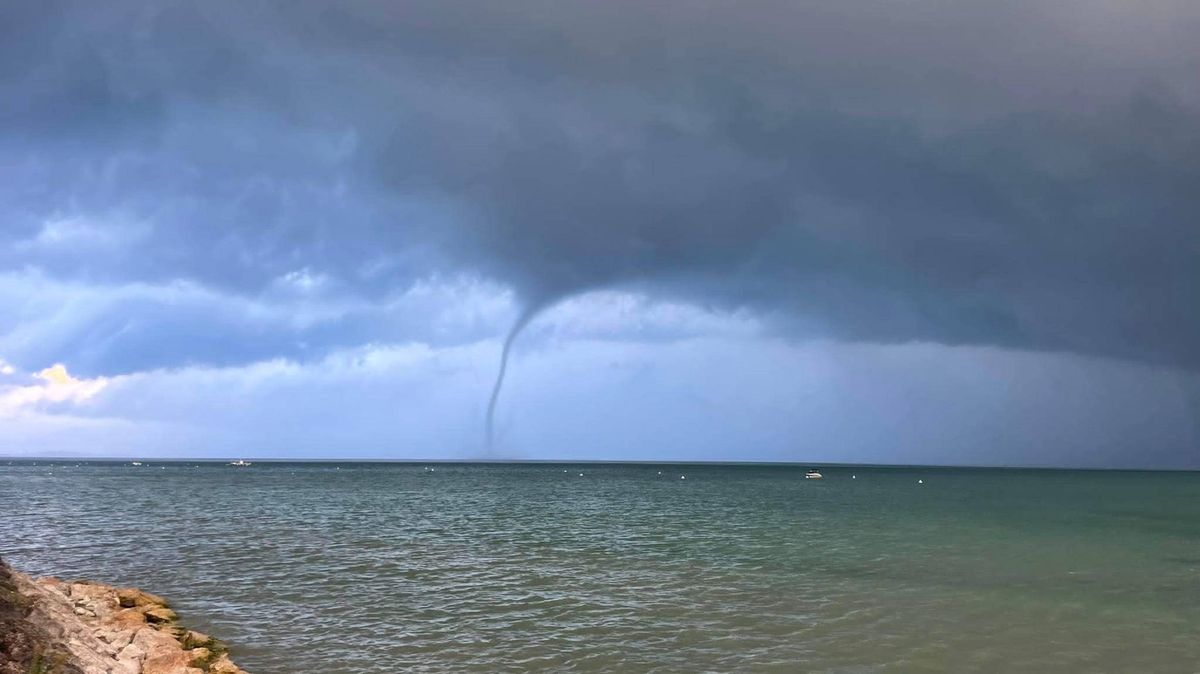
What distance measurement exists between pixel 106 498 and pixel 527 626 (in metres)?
106

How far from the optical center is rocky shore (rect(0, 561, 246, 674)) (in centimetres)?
1482

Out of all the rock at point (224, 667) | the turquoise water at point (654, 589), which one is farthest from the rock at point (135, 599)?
the rock at point (224, 667)

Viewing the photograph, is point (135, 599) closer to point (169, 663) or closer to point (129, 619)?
point (129, 619)

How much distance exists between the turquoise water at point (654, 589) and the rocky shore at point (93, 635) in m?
1.69

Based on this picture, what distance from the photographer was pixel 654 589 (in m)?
33.5

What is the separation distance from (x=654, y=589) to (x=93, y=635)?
71.3 ft

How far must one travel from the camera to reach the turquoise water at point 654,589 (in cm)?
2316

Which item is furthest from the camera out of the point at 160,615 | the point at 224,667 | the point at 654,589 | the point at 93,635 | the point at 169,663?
the point at 654,589

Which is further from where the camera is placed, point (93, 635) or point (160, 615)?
point (160, 615)

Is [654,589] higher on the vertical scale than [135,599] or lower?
lower

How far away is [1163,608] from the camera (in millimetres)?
30672

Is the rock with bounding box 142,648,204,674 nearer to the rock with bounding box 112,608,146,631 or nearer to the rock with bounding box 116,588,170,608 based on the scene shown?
the rock with bounding box 112,608,146,631

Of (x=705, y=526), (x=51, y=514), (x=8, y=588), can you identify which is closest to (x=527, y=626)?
(x=8, y=588)

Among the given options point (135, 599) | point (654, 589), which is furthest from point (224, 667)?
point (654, 589)
